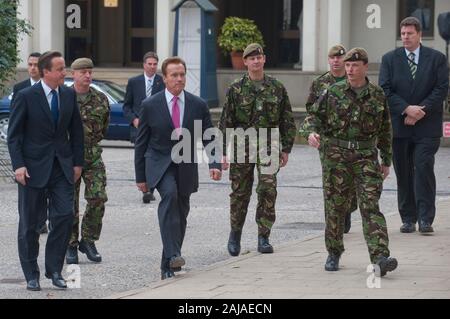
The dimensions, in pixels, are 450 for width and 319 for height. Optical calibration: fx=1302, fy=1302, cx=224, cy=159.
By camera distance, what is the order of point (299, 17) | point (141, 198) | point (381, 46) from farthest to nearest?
point (299, 17) < point (381, 46) < point (141, 198)

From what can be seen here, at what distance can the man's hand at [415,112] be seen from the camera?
1315cm

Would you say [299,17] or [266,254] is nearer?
[266,254]

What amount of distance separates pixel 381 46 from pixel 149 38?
724cm

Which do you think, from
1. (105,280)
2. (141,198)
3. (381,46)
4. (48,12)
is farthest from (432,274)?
(48,12)

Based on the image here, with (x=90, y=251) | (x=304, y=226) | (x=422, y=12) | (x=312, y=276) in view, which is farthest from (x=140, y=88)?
(x=422, y=12)

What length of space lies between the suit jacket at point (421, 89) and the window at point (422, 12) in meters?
19.3

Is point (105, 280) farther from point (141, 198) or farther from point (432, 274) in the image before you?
point (141, 198)

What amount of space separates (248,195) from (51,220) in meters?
2.42

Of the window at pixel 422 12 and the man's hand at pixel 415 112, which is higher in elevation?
the window at pixel 422 12

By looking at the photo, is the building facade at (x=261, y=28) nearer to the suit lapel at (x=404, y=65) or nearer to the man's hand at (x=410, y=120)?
the suit lapel at (x=404, y=65)

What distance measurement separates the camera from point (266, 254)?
1223cm

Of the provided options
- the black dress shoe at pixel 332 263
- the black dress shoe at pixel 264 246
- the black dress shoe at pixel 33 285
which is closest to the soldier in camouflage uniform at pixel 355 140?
the black dress shoe at pixel 332 263

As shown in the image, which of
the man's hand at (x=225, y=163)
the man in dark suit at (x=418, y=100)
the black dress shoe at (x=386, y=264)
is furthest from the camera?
the man in dark suit at (x=418, y=100)

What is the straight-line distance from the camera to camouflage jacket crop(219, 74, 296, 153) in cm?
1223
